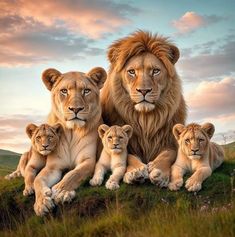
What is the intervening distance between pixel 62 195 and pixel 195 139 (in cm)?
202

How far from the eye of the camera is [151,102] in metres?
8.12

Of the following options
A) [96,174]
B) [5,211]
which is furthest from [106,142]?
[5,211]

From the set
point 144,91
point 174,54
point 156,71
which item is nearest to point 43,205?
point 144,91

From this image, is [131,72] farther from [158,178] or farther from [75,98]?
[158,178]

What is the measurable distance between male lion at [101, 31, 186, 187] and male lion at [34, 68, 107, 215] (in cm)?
46

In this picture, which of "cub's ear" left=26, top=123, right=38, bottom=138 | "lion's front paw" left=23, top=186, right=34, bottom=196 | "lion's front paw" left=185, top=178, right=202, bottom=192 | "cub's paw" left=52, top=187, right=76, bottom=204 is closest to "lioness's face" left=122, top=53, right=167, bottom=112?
"lion's front paw" left=185, top=178, right=202, bottom=192

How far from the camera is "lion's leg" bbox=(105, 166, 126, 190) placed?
7.25 meters

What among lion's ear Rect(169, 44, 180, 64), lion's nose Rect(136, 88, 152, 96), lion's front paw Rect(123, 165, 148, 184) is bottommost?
lion's front paw Rect(123, 165, 148, 184)

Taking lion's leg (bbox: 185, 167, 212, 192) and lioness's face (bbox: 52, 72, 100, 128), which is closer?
lion's leg (bbox: 185, 167, 212, 192)

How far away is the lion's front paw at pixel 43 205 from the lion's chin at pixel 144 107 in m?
2.02

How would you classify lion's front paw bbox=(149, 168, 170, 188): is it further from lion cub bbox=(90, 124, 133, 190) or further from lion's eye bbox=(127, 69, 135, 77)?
lion's eye bbox=(127, 69, 135, 77)

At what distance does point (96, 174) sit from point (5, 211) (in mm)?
1676

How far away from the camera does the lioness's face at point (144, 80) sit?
316 inches

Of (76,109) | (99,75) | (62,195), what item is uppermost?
(99,75)
